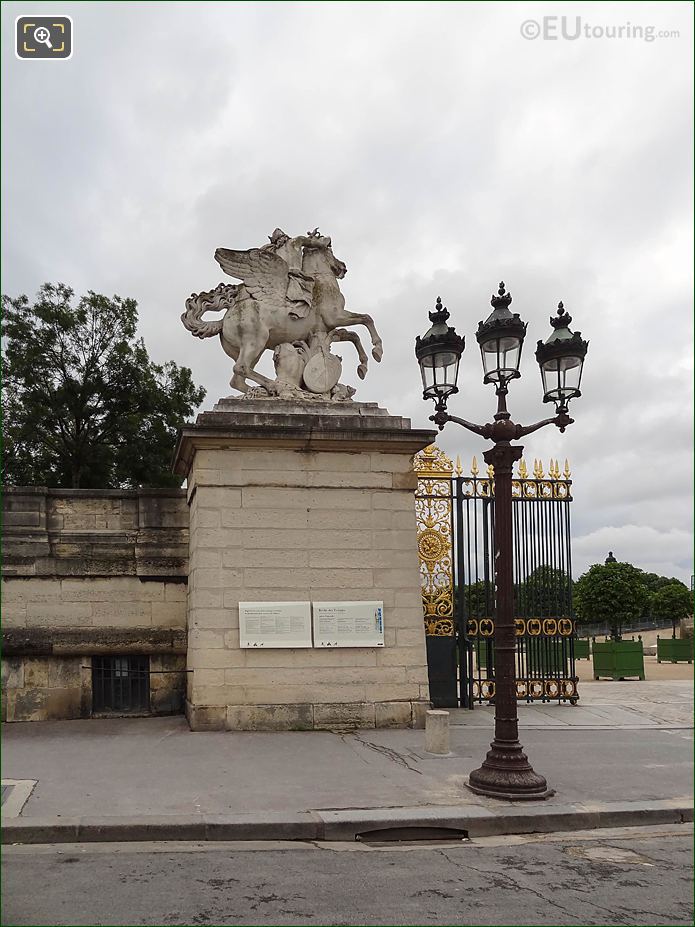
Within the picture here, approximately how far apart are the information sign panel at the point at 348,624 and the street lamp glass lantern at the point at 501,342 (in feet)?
14.0

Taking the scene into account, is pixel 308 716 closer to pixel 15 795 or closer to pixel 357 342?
pixel 15 795

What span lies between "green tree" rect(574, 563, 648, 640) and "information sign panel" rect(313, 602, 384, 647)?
35.6 ft

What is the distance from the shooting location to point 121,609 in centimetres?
1240

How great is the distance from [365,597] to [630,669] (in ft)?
27.8

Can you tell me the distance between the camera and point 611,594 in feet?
75.1

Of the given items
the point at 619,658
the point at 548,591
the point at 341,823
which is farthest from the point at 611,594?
the point at 341,823

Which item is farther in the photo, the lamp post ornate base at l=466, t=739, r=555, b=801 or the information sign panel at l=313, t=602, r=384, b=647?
the information sign panel at l=313, t=602, r=384, b=647

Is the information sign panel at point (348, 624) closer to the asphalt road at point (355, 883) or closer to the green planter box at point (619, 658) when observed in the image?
the asphalt road at point (355, 883)

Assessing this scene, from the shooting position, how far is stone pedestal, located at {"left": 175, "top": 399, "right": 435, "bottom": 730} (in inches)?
441

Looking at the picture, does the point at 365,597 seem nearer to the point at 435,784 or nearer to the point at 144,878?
the point at 435,784

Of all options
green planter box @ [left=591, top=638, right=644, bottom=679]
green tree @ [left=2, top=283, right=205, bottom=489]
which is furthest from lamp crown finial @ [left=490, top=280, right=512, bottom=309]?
green tree @ [left=2, top=283, right=205, bottom=489]

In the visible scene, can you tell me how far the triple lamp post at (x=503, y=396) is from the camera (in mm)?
8297

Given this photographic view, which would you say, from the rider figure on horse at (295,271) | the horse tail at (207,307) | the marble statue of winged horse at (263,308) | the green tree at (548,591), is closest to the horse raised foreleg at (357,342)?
the marble statue of winged horse at (263,308)

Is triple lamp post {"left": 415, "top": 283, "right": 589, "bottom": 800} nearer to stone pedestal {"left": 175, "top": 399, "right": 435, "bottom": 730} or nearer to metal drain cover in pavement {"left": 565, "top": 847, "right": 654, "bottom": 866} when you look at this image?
metal drain cover in pavement {"left": 565, "top": 847, "right": 654, "bottom": 866}
